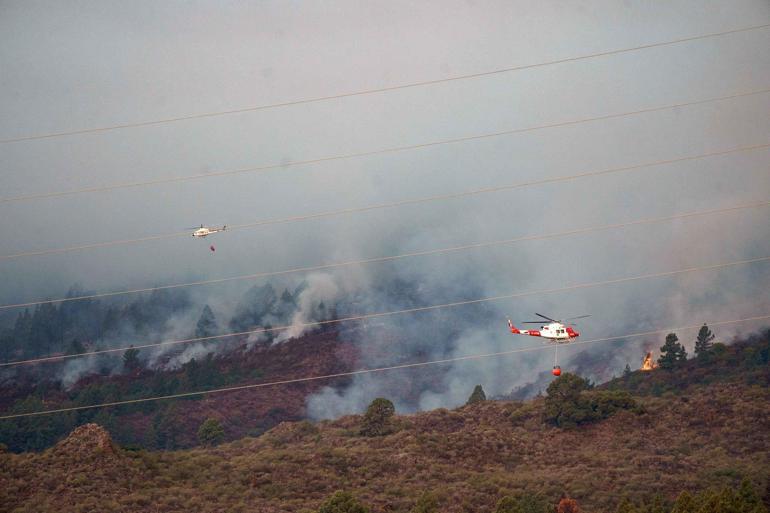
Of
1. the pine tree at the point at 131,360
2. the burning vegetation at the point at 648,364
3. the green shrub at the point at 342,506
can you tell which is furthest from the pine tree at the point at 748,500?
the pine tree at the point at 131,360

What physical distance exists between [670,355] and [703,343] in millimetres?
5439

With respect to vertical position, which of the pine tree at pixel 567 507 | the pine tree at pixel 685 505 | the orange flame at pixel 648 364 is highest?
the orange flame at pixel 648 364

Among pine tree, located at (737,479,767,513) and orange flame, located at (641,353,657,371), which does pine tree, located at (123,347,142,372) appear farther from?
pine tree, located at (737,479,767,513)

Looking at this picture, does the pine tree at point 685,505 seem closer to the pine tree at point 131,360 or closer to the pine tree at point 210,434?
the pine tree at point 210,434

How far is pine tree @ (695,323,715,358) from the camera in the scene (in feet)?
467

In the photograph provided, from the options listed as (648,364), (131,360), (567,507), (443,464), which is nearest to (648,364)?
(648,364)

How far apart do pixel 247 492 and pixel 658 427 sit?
44335mm

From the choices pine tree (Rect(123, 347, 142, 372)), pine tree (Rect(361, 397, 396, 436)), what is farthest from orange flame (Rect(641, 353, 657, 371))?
pine tree (Rect(123, 347, 142, 372))

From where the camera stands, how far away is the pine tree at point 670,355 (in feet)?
466

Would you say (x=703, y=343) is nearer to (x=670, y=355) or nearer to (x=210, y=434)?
Result: (x=670, y=355)

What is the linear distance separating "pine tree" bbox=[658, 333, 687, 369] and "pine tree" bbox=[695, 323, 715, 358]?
2232 millimetres

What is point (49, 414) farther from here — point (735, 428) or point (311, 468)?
point (735, 428)

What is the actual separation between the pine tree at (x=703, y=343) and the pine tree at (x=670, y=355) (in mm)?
2232

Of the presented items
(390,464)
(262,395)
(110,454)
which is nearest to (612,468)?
(390,464)
